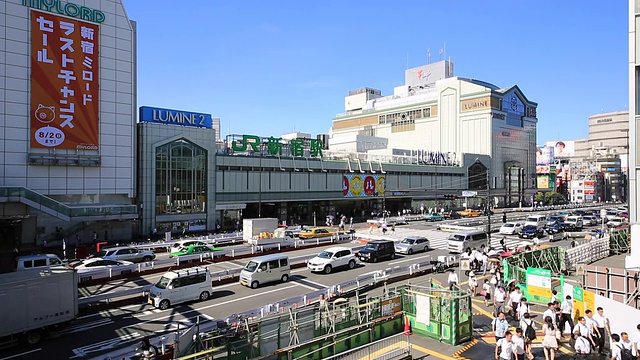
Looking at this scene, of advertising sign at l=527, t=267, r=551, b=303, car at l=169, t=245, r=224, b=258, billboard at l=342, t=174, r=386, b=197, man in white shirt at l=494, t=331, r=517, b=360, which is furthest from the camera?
billboard at l=342, t=174, r=386, b=197

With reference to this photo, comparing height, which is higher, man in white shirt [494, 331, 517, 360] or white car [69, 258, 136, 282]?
man in white shirt [494, 331, 517, 360]

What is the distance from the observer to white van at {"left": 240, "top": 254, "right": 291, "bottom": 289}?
79.3 feet

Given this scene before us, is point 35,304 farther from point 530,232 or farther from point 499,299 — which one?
point 530,232

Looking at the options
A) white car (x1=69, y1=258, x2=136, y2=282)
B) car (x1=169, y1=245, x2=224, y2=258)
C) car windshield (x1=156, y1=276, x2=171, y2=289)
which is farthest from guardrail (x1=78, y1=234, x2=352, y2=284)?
car windshield (x1=156, y1=276, x2=171, y2=289)

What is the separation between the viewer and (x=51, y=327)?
16578 mm

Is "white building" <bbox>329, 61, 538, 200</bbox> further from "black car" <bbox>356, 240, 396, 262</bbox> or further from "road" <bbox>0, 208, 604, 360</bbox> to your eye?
"road" <bbox>0, 208, 604, 360</bbox>

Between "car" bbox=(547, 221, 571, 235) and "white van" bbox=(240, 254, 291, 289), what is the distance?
32216 mm

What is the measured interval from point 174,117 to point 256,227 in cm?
1785

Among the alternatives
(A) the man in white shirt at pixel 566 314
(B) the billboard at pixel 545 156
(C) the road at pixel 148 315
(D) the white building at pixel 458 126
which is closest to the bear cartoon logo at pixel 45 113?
(C) the road at pixel 148 315

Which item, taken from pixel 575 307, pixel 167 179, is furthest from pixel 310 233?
pixel 575 307

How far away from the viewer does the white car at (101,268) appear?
24.8m

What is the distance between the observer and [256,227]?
131 feet

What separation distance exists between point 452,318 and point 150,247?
28362 mm

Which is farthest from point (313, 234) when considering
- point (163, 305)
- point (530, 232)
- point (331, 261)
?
point (530, 232)
